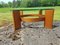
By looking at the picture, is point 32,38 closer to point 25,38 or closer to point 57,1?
point 25,38

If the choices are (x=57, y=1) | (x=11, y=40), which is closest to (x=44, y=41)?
(x=11, y=40)

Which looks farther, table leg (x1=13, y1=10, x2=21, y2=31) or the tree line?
the tree line

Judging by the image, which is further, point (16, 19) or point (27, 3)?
point (27, 3)

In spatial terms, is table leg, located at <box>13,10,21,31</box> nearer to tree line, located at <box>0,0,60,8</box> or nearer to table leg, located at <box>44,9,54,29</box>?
table leg, located at <box>44,9,54,29</box>

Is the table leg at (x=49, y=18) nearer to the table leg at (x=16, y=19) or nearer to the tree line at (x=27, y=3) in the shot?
the table leg at (x=16, y=19)

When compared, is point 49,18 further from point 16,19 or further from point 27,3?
point 27,3

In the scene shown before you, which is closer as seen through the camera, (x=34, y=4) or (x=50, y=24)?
(x=50, y=24)

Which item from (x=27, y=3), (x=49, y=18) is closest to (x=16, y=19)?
(x=49, y=18)

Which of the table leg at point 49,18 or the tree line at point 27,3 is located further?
the tree line at point 27,3

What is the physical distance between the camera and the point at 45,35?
3.62 metres

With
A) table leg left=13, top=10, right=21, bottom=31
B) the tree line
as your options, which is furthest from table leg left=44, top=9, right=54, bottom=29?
the tree line

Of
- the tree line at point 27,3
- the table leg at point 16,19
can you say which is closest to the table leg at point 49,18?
the table leg at point 16,19

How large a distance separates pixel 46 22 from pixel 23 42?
1413mm

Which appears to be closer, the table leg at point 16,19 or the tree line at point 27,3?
the table leg at point 16,19
